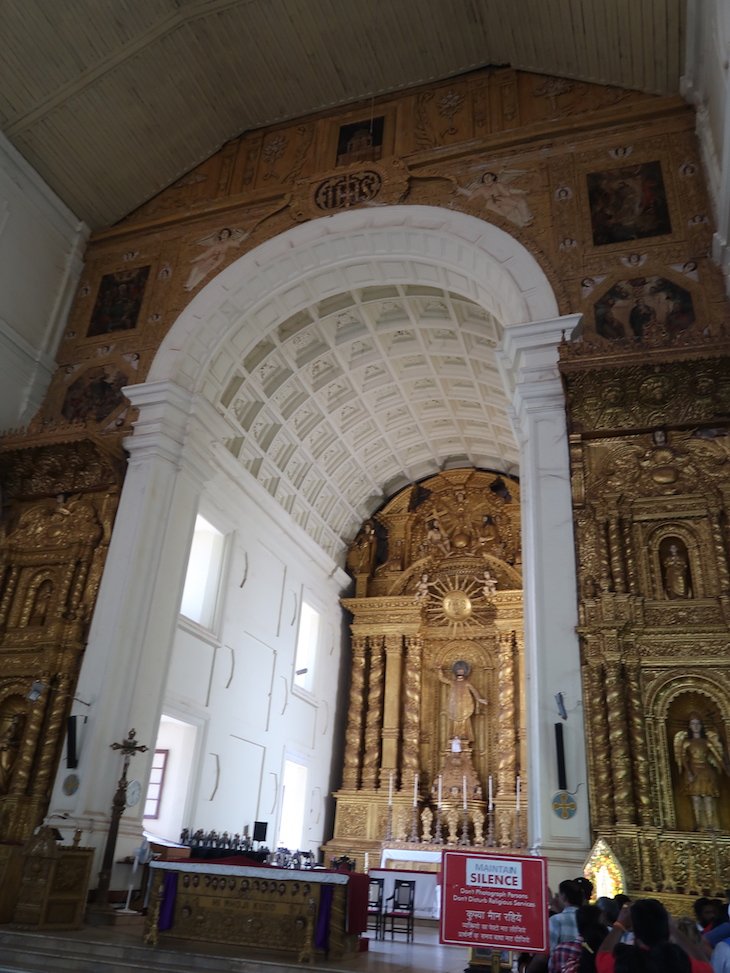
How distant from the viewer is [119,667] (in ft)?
35.1

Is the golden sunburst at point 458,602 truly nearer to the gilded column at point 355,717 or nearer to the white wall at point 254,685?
the gilded column at point 355,717

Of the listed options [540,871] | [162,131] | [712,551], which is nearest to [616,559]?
[712,551]

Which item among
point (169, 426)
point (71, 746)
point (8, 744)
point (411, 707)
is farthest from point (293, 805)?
point (169, 426)

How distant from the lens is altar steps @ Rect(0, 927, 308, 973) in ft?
20.9

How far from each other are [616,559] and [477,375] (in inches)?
296

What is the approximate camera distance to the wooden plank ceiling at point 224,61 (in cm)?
1196

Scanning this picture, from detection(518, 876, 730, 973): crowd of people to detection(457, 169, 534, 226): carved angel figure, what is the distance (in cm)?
945

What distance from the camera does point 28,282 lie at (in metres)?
13.5

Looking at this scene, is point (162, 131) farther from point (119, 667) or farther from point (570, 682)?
point (570, 682)

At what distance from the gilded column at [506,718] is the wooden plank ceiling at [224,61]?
11.3m

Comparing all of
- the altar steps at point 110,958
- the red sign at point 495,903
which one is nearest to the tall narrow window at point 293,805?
the altar steps at point 110,958

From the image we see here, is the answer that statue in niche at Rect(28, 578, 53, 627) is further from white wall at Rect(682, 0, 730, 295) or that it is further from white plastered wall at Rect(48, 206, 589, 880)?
white wall at Rect(682, 0, 730, 295)

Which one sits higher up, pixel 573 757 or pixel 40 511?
pixel 40 511

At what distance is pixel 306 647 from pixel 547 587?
988 centimetres
